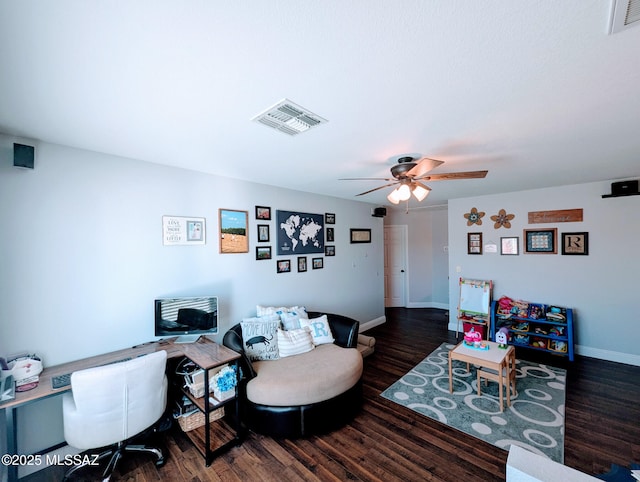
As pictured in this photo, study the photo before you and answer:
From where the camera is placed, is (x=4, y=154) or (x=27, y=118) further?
(x=4, y=154)

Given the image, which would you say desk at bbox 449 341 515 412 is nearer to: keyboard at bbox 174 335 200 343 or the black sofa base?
the black sofa base

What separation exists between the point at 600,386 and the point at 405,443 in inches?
106

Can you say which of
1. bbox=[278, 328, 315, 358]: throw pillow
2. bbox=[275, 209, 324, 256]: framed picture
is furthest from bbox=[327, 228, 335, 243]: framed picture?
bbox=[278, 328, 315, 358]: throw pillow

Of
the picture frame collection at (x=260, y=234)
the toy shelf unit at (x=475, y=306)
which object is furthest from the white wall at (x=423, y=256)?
the picture frame collection at (x=260, y=234)

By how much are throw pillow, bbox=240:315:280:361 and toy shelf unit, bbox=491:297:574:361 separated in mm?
3440

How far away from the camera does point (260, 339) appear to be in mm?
2865

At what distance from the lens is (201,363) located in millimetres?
2133

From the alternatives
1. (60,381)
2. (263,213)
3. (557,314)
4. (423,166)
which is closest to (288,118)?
(423,166)

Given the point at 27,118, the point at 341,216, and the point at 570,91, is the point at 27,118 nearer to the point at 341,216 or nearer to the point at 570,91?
the point at 570,91

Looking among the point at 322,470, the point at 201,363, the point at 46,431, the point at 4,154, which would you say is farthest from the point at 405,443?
the point at 4,154

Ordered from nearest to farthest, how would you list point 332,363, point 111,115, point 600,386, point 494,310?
1. point 111,115
2. point 332,363
3. point 600,386
4. point 494,310

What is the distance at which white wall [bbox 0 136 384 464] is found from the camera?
1977mm

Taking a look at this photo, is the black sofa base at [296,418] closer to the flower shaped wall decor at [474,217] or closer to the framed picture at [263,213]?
the framed picture at [263,213]

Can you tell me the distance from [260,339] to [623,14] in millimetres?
3207
